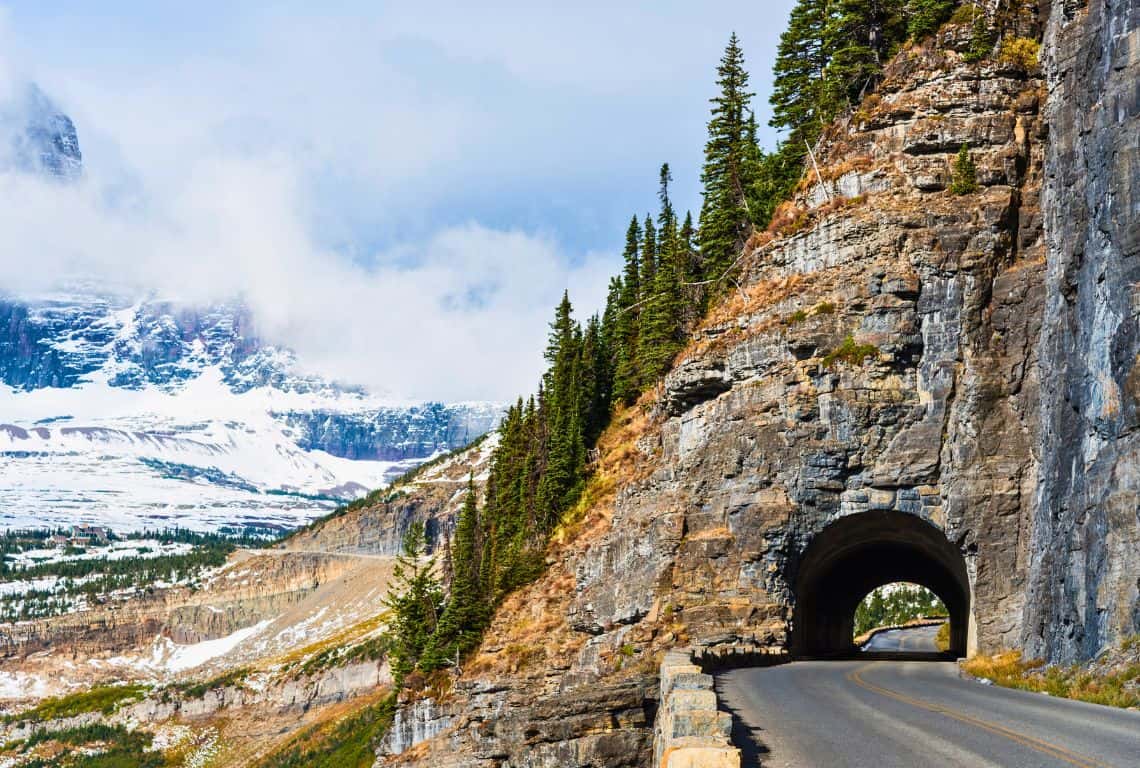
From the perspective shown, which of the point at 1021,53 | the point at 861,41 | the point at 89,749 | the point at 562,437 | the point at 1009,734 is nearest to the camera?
the point at 1009,734

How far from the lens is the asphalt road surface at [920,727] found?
48.5 ft

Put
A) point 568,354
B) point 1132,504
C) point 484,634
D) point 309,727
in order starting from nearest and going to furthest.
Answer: point 1132,504 < point 484,634 < point 568,354 < point 309,727

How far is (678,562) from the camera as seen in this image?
44.7m

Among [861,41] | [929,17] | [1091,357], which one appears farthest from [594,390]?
[1091,357]

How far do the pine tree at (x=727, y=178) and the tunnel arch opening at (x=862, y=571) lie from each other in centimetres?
2006

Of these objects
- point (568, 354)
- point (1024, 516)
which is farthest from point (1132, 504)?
point (568, 354)

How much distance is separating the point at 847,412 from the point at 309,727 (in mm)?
125980

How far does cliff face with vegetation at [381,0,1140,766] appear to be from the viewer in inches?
1267

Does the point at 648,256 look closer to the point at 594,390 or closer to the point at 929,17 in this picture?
the point at 594,390

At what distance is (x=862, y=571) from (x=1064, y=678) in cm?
3338

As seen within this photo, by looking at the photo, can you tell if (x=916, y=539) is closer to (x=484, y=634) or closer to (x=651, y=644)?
(x=651, y=644)

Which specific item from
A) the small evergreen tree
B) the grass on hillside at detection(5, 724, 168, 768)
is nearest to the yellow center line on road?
the small evergreen tree

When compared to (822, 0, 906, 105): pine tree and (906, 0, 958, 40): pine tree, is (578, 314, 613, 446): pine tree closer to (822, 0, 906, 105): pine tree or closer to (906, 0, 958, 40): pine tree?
(822, 0, 906, 105): pine tree

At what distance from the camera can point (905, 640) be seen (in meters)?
93.7
